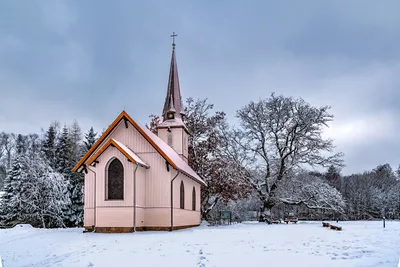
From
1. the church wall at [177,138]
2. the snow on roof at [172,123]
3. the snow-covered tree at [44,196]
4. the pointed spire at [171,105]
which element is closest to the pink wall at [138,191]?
the church wall at [177,138]

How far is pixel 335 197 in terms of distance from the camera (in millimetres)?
31719

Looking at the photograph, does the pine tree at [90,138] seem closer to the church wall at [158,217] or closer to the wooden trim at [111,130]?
the wooden trim at [111,130]

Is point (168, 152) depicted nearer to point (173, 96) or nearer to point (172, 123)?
point (172, 123)

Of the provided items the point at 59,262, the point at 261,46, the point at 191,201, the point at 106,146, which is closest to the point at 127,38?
the point at 261,46

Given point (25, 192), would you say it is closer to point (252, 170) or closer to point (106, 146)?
point (106, 146)

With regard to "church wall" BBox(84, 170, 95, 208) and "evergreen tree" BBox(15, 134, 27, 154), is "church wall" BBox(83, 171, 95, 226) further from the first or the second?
"evergreen tree" BBox(15, 134, 27, 154)

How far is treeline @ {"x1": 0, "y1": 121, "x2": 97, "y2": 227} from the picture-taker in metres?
28.9

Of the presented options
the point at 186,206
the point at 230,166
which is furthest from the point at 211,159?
the point at 186,206

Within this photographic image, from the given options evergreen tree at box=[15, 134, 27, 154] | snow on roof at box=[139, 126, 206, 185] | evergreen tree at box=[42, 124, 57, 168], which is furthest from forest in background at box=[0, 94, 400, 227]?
snow on roof at box=[139, 126, 206, 185]

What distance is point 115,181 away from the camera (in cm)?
1848

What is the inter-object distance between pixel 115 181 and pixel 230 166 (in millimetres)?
15679

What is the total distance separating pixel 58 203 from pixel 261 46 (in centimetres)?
2741

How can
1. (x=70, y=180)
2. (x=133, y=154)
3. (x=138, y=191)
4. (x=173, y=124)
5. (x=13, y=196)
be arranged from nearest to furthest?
1. (x=138, y=191)
2. (x=133, y=154)
3. (x=173, y=124)
4. (x=13, y=196)
5. (x=70, y=180)

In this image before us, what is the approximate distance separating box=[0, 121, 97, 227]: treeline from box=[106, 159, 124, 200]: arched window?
10716mm
